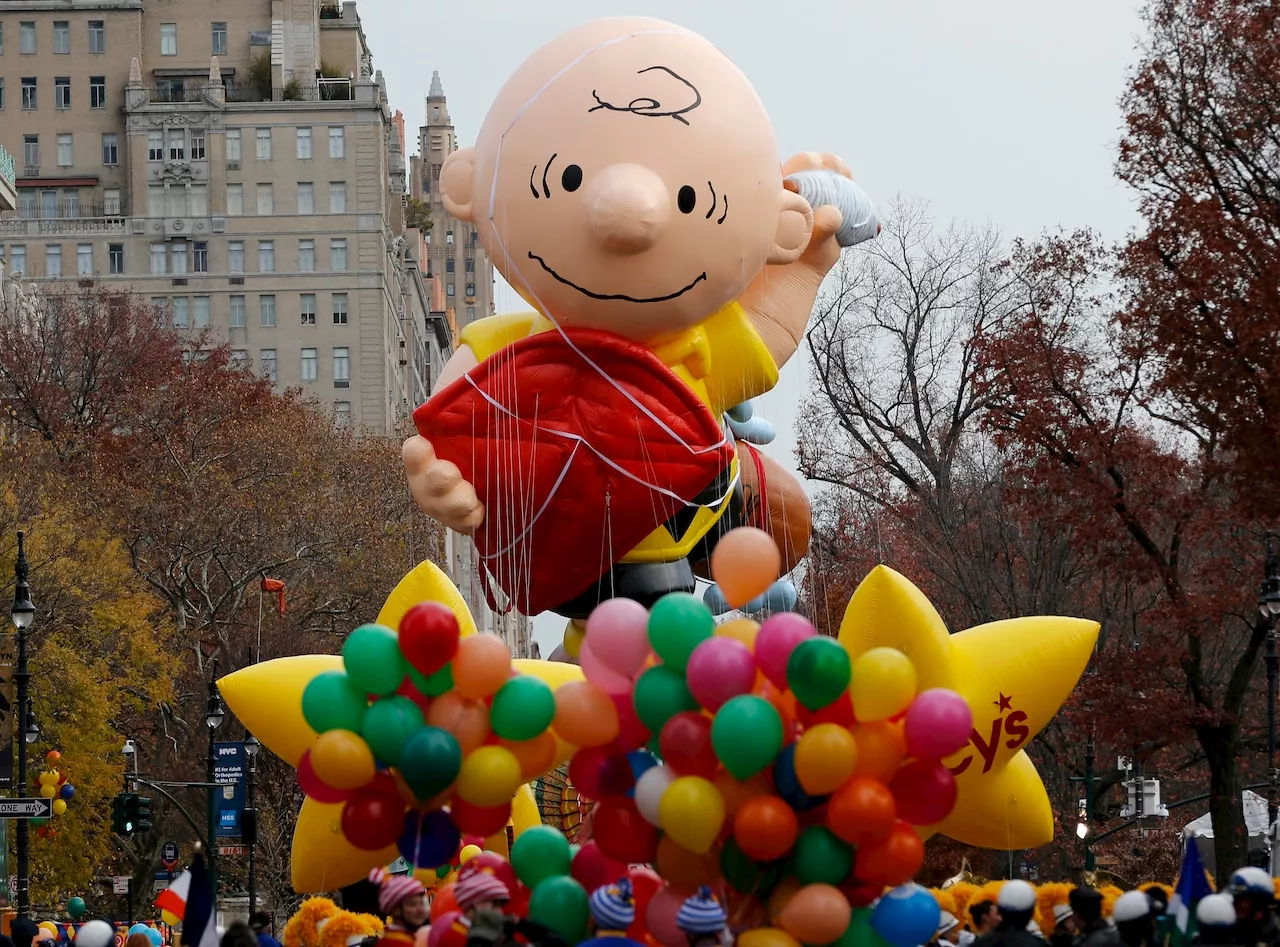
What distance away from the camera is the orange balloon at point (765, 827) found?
1195 cm

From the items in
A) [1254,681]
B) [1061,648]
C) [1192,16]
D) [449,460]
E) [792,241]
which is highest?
[1192,16]

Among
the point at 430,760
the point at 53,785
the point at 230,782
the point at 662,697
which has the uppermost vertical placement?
the point at 662,697

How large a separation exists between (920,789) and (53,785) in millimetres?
22153

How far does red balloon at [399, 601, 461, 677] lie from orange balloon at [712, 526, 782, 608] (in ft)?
5.16

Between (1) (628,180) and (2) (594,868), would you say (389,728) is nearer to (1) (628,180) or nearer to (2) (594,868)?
(2) (594,868)

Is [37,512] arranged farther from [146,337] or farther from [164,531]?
[146,337]

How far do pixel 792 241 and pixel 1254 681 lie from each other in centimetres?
2449

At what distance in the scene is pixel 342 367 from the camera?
8600cm

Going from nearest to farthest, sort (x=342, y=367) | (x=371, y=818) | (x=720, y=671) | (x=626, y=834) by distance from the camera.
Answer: (x=720, y=671)
(x=626, y=834)
(x=371, y=818)
(x=342, y=367)

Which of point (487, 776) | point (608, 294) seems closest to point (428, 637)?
point (487, 776)

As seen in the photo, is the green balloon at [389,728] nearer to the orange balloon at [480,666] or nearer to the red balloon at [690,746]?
the orange balloon at [480,666]

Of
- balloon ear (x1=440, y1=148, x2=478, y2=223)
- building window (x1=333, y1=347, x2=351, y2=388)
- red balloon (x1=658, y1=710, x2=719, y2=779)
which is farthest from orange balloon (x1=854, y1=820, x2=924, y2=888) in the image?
building window (x1=333, y1=347, x2=351, y2=388)

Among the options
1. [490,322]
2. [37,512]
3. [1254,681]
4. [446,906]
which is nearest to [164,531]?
[37,512]

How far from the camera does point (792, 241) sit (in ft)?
51.8
